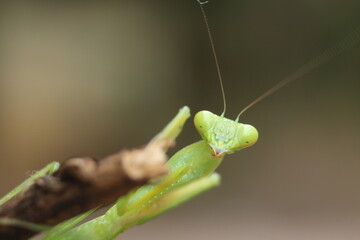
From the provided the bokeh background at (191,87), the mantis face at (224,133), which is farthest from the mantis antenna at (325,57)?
the mantis face at (224,133)

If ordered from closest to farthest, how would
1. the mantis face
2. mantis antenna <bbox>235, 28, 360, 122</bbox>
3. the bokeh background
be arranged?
the mantis face → the bokeh background → mantis antenna <bbox>235, 28, 360, 122</bbox>

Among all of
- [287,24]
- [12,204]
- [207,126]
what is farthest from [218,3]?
[12,204]

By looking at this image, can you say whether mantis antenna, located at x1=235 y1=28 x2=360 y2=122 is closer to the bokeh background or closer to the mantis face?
the bokeh background

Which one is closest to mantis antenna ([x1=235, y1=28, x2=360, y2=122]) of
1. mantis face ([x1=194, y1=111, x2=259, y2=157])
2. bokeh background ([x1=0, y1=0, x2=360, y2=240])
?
bokeh background ([x1=0, y1=0, x2=360, y2=240])

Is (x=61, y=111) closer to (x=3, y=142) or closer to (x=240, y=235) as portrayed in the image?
(x=3, y=142)

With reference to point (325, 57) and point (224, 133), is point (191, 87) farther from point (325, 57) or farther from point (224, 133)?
point (224, 133)

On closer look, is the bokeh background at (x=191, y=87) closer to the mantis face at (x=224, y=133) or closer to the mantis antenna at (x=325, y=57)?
the mantis antenna at (x=325, y=57)

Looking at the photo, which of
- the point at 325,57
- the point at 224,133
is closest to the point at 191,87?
the point at 325,57
